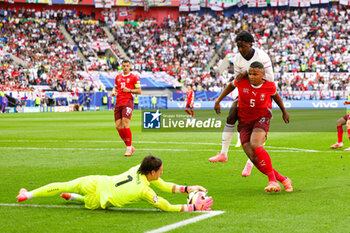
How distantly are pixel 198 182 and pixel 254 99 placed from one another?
1785 mm

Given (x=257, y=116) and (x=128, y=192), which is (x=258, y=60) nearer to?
(x=257, y=116)

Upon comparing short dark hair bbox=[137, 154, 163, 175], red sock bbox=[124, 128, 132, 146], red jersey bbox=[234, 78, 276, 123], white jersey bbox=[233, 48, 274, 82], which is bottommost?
red sock bbox=[124, 128, 132, 146]

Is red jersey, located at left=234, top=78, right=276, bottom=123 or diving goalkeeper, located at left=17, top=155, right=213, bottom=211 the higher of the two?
red jersey, located at left=234, top=78, right=276, bottom=123

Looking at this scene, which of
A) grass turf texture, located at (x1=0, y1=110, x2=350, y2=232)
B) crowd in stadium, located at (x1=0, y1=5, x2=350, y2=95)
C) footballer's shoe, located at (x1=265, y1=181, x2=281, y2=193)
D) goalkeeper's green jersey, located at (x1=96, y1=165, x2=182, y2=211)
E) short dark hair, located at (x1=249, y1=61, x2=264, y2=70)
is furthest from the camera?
crowd in stadium, located at (x1=0, y1=5, x2=350, y2=95)

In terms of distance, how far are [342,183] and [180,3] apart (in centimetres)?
6762

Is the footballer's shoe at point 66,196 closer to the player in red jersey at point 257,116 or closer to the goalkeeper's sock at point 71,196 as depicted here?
the goalkeeper's sock at point 71,196

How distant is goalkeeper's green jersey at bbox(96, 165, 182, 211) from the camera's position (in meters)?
6.13

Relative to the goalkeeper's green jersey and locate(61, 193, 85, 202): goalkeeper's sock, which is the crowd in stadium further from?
the goalkeeper's green jersey

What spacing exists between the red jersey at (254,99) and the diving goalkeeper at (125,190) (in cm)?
195

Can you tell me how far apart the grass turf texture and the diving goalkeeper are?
146 millimetres

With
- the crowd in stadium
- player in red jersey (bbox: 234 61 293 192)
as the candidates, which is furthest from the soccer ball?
the crowd in stadium

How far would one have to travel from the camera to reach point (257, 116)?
26.3ft

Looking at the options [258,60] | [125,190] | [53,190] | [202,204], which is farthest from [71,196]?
[258,60]

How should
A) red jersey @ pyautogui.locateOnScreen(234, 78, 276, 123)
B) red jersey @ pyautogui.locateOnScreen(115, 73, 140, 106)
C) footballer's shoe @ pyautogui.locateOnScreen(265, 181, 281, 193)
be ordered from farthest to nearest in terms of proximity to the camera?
red jersey @ pyautogui.locateOnScreen(115, 73, 140, 106), red jersey @ pyautogui.locateOnScreen(234, 78, 276, 123), footballer's shoe @ pyautogui.locateOnScreen(265, 181, 281, 193)
